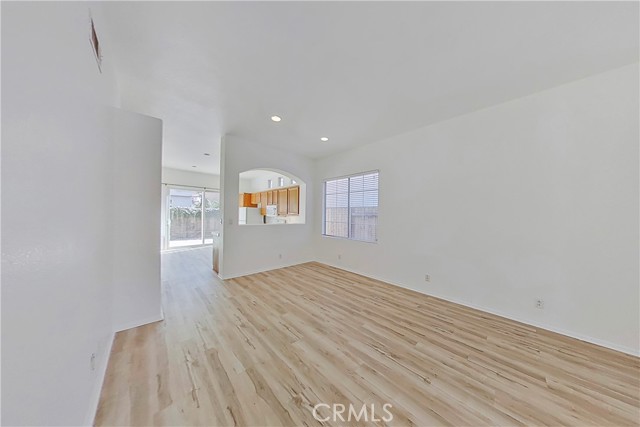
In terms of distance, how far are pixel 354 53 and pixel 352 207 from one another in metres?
3.14

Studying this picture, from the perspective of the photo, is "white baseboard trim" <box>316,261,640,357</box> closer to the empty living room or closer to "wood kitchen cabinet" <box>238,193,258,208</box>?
the empty living room

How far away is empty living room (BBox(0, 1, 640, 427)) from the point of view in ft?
3.04

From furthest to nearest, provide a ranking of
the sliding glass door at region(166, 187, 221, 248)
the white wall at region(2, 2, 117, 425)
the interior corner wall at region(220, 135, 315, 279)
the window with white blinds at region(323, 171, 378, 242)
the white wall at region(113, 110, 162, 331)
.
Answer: the sliding glass door at region(166, 187, 221, 248)
the window with white blinds at region(323, 171, 378, 242)
the interior corner wall at region(220, 135, 315, 279)
the white wall at region(113, 110, 162, 331)
the white wall at region(2, 2, 117, 425)

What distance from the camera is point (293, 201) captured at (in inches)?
230

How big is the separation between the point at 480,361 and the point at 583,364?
Answer: 0.89 metres

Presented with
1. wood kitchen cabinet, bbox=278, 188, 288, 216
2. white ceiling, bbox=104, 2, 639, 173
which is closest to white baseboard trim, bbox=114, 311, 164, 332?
white ceiling, bbox=104, 2, 639, 173

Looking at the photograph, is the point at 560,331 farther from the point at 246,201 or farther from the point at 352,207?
the point at 246,201

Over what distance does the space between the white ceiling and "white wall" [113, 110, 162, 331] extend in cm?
63

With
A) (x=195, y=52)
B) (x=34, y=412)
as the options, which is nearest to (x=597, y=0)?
(x=195, y=52)

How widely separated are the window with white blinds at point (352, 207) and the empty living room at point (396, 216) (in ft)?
2.09

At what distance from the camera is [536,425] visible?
130cm

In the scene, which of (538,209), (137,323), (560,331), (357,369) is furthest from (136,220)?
(560,331)

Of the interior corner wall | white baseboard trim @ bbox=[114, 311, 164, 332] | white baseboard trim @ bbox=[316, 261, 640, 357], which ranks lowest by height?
white baseboard trim @ bbox=[114, 311, 164, 332]

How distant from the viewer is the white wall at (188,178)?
672 centimetres
